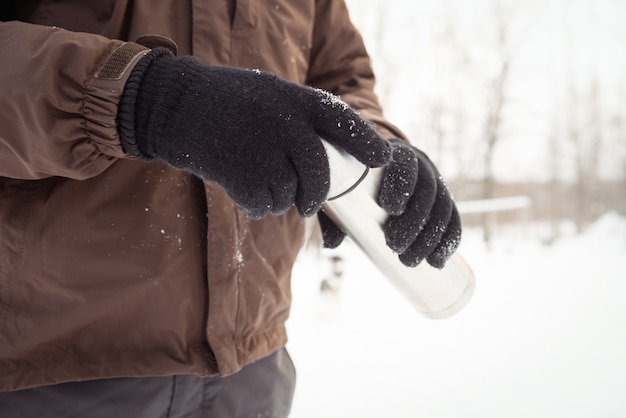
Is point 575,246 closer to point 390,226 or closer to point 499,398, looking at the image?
point 499,398

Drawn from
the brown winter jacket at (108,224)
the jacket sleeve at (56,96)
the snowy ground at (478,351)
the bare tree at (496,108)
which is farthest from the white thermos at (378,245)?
the bare tree at (496,108)

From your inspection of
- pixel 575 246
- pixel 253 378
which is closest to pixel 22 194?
pixel 253 378

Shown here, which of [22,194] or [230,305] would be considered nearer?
[22,194]

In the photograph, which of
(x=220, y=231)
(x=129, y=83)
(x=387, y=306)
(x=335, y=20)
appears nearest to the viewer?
(x=129, y=83)

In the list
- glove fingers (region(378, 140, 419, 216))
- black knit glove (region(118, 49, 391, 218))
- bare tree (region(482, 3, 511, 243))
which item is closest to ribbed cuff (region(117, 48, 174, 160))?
black knit glove (region(118, 49, 391, 218))

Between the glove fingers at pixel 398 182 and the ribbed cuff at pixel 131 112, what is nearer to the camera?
the ribbed cuff at pixel 131 112

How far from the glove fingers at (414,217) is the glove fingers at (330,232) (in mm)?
→ 134

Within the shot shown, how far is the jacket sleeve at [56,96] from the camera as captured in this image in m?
0.56

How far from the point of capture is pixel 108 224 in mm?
755

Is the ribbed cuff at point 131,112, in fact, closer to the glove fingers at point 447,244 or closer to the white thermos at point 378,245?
the white thermos at point 378,245

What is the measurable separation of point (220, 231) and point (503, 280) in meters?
5.89

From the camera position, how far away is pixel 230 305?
827mm

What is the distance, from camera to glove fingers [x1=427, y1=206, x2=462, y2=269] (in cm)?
84

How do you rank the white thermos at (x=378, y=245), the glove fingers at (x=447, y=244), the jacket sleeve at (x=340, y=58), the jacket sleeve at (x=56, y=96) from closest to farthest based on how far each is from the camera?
the jacket sleeve at (x=56, y=96), the white thermos at (x=378, y=245), the glove fingers at (x=447, y=244), the jacket sleeve at (x=340, y=58)
